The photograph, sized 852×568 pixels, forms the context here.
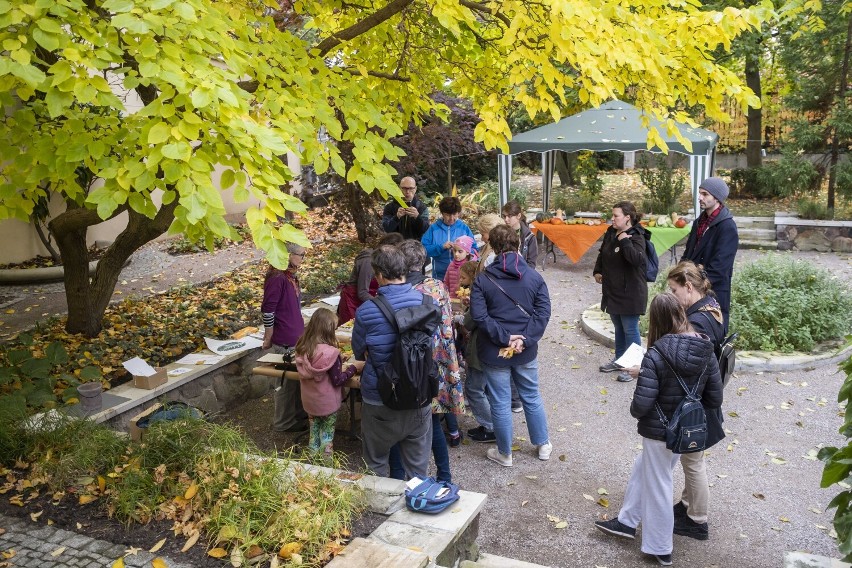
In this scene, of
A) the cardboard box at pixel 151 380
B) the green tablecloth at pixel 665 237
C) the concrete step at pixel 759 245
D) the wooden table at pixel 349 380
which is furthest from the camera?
the concrete step at pixel 759 245

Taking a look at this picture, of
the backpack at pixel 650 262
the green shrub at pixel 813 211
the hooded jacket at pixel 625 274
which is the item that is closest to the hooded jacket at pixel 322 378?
the hooded jacket at pixel 625 274

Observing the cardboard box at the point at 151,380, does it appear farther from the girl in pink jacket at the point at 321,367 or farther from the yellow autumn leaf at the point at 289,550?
the yellow autumn leaf at the point at 289,550

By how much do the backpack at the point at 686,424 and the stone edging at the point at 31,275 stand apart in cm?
973

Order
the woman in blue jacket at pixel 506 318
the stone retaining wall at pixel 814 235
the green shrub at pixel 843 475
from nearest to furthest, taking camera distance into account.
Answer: the green shrub at pixel 843 475 < the woman in blue jacket at pixel 506 318 < the stone retaining wall at pixel 814 235

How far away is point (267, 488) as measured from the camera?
393 centimetres

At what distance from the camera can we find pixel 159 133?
3.29 m

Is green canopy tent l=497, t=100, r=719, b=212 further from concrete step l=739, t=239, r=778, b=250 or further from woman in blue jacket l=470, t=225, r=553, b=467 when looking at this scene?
woman in blue jacket l=470, t=225, r=553, b=467

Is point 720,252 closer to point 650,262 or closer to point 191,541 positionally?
point 650,262

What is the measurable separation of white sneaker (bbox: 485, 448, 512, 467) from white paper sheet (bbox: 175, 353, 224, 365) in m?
2.74

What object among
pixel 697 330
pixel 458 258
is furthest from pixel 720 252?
pixel 458 258

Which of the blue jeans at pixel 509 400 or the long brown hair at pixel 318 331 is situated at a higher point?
the long brown hair at pixel 318 331

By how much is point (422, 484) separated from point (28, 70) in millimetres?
2887

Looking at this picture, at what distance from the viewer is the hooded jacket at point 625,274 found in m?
6.69

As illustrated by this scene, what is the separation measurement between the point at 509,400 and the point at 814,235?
1072 cm
